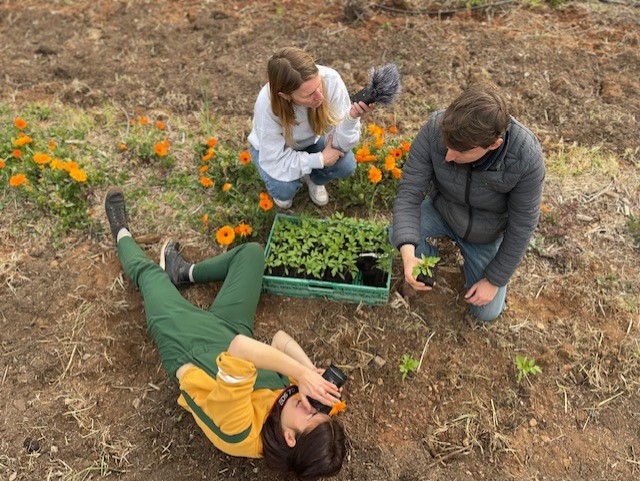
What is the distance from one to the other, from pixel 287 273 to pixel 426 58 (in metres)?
2.71

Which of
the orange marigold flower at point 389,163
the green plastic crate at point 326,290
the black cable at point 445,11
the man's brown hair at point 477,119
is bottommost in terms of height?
the green plastic crate at point 326,290

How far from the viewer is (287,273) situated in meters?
2.90

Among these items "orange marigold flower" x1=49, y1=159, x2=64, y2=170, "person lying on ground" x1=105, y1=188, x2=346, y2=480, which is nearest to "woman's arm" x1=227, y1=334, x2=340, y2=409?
"person lying on ground" x1=105, y1=188, x2=346, y2=480

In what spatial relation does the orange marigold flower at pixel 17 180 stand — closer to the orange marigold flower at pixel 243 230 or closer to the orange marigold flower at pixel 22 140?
the orange marigold flower at pixel 22 140

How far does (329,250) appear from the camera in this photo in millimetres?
2883

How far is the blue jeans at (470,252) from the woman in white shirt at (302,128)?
0.63 metres

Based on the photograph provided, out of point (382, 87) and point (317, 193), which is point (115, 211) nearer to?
point (317, 193)

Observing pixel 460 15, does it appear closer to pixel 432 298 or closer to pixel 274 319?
pixel 432 298

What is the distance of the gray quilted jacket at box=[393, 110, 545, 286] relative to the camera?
220 centimetres

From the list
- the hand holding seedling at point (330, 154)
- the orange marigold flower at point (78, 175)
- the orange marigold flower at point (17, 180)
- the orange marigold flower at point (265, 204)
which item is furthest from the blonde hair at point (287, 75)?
the orange marigold flower at point (17, 180)

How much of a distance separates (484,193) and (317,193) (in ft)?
3.94

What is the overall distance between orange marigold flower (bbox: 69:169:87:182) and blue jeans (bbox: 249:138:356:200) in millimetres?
1227

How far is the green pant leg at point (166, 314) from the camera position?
2.46 meters

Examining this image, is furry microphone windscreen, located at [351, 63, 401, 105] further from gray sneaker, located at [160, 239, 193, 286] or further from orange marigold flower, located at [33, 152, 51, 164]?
orange marigold flower, located at [33, 152, 51, 164]
